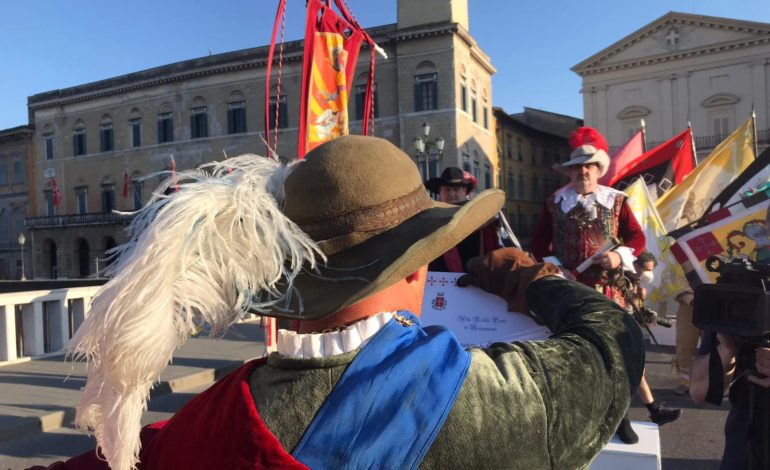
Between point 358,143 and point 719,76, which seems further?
point 719,76

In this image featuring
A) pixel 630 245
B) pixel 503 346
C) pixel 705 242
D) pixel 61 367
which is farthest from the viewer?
pixel 61 367

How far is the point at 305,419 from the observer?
0.97 m

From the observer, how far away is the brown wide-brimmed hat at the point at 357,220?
3.43 feet

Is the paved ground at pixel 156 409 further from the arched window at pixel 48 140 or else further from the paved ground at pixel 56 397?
the arched window at pixel 48 140

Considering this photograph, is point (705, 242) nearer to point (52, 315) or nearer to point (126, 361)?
point (126, 361)

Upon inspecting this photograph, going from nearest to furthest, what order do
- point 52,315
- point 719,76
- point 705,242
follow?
point 705,242 → point 52,315 → point 719,76

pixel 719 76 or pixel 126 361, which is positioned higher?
pixel 719 76

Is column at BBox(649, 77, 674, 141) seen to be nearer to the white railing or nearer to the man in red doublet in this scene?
the white railing

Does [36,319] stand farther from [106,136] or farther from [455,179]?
[106,136]

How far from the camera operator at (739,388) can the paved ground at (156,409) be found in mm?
1852

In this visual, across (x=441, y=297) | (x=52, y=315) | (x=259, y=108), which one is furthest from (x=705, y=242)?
(x=259, y=108)

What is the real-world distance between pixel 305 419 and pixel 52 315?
31.2 feet

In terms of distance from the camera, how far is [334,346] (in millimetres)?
1029

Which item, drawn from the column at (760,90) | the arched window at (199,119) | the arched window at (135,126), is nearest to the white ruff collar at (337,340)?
the arched window at (199,119)
